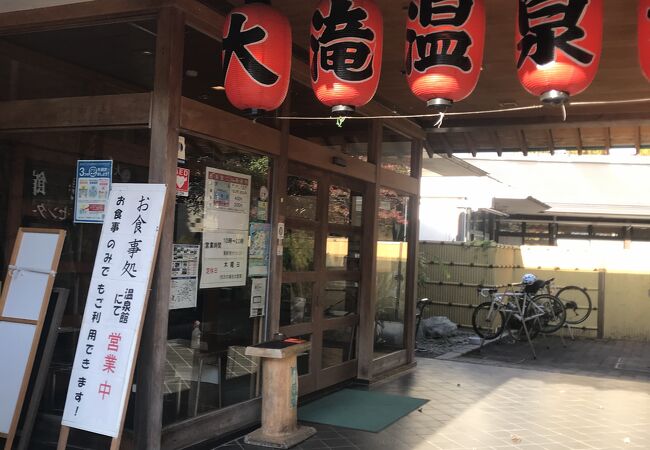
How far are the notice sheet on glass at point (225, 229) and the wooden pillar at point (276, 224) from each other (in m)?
0.39

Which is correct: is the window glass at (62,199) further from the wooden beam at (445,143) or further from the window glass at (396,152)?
the wooden beam at (445,143)

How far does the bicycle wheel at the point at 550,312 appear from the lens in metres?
12.6

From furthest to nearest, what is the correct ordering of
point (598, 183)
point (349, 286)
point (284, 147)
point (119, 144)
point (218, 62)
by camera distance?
point (598, 183) → point (349, 286) → point (284, 147) → point (218, 62) → point (119, 144)

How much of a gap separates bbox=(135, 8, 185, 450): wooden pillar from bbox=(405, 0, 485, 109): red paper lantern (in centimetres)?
188

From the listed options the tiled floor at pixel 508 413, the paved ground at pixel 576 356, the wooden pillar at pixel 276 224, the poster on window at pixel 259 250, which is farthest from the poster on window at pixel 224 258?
the paved ground at pixel 576 356

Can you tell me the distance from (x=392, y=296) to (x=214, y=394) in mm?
4177

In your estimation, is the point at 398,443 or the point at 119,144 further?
the point at 398,443

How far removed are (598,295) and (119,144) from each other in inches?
493

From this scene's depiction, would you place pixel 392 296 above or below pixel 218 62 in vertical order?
below

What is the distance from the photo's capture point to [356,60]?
173 inches

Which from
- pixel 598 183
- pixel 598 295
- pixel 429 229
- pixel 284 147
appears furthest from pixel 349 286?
pixel 598 183

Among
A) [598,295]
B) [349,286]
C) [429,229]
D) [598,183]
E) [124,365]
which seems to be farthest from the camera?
[598,183]

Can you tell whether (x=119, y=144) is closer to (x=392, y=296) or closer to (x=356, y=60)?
(x=356, y=60)

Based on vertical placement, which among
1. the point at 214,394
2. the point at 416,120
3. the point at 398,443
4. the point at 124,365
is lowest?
the point at 398,443
